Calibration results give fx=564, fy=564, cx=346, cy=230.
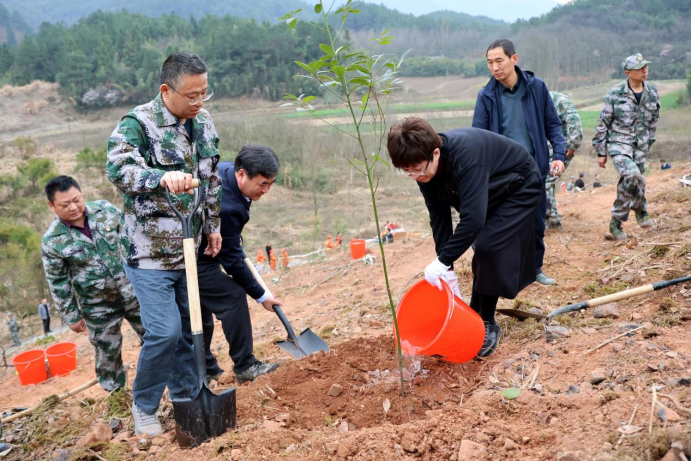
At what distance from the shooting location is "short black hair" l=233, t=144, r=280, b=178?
10.7 ft

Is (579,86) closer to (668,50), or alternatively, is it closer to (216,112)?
(668,50)

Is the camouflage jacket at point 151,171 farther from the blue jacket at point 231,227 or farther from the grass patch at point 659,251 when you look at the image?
the grass patch at point 659,251

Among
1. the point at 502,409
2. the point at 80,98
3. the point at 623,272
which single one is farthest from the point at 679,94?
the point at 80,98

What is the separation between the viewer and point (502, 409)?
2520 millimetres

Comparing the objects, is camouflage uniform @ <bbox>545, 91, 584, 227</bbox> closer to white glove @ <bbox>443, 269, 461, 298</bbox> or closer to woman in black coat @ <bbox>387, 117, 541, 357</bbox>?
woman in black coat @ <bbox>387, 117, 541, 357</bbox>

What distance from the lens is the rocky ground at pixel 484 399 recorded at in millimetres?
2131

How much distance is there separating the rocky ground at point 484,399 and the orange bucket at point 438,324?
14 centimetres

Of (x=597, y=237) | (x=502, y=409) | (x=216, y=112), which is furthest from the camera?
(x=216, y=112)

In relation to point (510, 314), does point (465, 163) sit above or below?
above

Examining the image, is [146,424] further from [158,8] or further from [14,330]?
[158,8]

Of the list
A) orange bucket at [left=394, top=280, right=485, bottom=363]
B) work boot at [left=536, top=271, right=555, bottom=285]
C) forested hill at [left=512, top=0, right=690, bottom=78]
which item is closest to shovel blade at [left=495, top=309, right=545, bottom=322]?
orange bucket at [left=394, top=280, right=485, bottom=363]

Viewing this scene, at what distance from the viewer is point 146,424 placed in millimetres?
2869

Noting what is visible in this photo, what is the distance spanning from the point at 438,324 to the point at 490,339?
319mm

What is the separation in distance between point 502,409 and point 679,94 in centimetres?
4000
